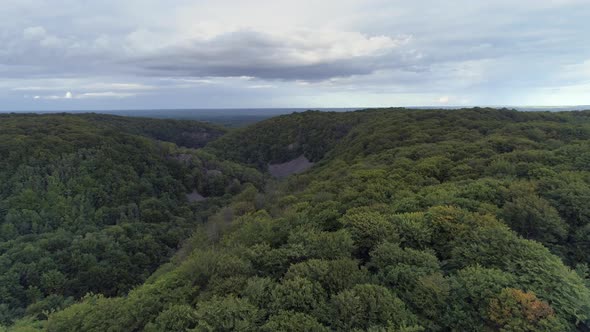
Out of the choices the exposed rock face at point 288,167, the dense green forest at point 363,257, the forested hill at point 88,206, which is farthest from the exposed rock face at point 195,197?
the exposed rock face at point 288,167

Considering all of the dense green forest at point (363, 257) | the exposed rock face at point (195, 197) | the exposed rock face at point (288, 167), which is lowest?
the exposed rock face at point (195, 197)

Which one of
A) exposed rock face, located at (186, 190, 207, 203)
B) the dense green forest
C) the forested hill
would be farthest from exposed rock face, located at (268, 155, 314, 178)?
the dense green forest

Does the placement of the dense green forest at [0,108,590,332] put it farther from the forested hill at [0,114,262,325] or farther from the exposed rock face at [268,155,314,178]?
the exposed rock face at [268,155,314,178]

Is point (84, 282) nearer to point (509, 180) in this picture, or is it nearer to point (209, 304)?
point (209, 304)

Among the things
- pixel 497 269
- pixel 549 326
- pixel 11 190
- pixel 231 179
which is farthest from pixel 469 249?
pixel 231 179

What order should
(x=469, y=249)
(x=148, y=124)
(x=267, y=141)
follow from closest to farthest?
(x=469, y=249) → (x=267, y=141) → (x=148, y=124)

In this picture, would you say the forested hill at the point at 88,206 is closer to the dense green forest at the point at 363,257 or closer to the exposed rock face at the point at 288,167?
the dense green forest at the point at 363,257
